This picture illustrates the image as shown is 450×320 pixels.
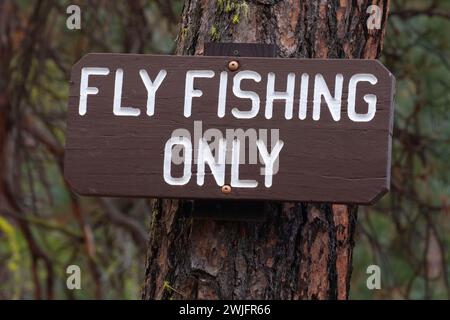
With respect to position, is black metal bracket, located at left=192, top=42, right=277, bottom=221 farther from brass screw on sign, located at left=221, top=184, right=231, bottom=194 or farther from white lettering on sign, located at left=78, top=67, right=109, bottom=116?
white lettering on sign, located at left=78, top=67, right=109, bottom=116

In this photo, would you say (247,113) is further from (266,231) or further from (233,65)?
(266,231)

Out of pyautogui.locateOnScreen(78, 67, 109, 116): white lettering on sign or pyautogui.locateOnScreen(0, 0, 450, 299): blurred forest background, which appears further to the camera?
pyautogui.locateOnScreen(0, 0, 450, 299): blurred forest background

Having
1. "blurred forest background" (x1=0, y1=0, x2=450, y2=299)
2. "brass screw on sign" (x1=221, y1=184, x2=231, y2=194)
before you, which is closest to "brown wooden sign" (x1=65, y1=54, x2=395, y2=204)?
"brass screw on sign" (x1=221, y1=184, x2=231, y2=194)

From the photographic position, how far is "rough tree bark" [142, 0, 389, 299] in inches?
73.4

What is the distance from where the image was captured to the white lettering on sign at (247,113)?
1.82m

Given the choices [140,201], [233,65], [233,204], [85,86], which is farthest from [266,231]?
[140,201]

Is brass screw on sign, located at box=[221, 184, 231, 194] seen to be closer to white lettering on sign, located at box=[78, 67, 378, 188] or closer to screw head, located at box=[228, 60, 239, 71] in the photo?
white lettering on sign, located at box=[78, 67, 378, 188]

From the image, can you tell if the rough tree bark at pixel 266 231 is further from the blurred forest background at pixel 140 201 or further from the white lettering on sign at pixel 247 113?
the blurred forest background at pixel 140 201

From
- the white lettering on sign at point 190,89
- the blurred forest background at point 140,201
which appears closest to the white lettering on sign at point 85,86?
the white lettering on sign at point 190,89

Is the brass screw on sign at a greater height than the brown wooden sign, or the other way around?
the brown wooden sign

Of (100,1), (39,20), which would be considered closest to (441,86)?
(100,1)
